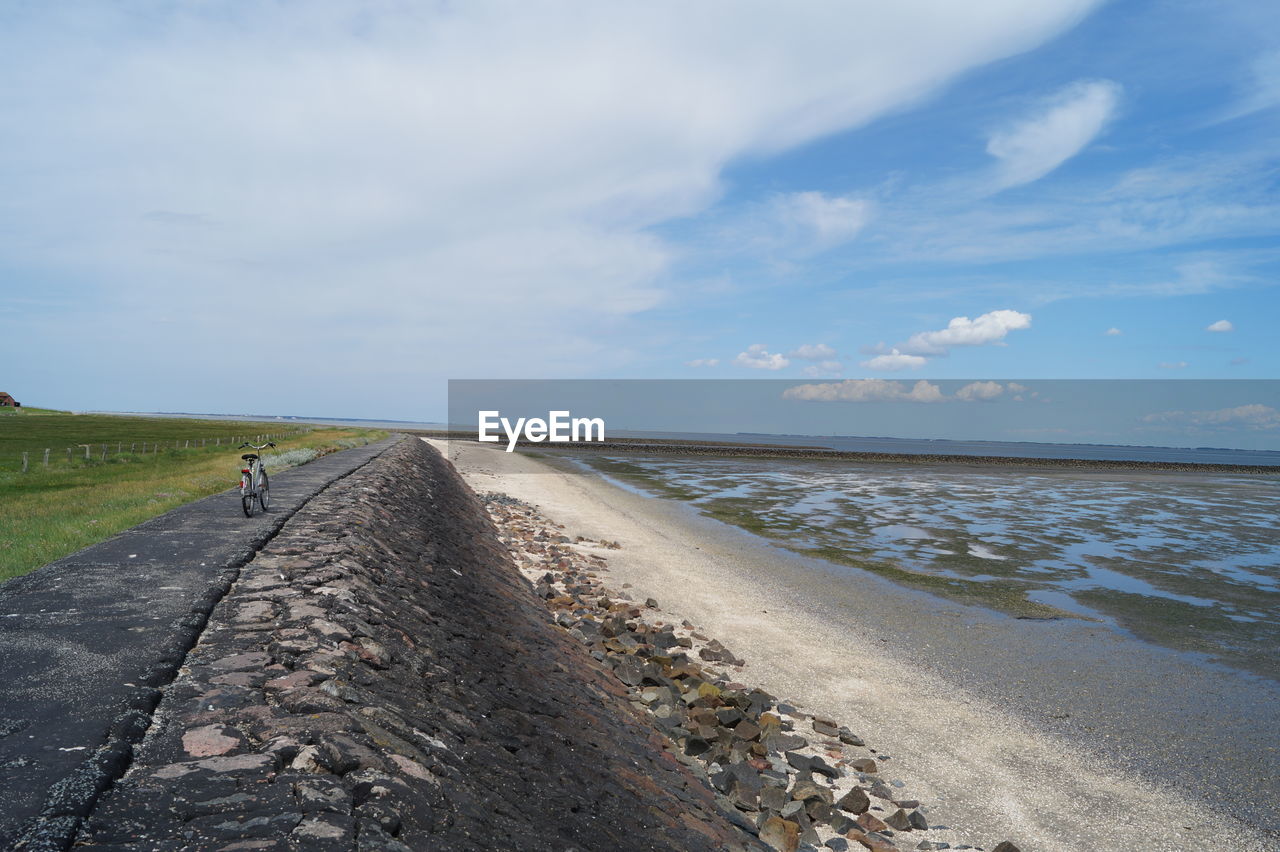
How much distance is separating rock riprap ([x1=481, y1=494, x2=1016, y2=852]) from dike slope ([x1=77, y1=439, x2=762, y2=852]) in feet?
1.28

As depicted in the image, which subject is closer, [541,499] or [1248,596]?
[1248,596]

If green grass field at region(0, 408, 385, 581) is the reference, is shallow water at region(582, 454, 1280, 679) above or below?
below

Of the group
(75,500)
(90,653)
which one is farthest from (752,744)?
(75,500)

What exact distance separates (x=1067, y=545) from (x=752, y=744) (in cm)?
2099

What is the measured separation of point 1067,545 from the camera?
23750 millimetres

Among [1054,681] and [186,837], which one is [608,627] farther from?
[186,837]

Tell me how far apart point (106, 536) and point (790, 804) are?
9877 millimetres

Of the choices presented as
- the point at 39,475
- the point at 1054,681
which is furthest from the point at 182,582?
the point at 39,475

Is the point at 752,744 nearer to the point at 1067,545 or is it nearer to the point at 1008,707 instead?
the point at 1008,707

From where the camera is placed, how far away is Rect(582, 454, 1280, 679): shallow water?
14531mm

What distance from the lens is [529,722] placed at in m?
6.02

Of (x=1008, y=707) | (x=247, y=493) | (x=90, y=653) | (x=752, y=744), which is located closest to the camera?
(x=90, y=653)

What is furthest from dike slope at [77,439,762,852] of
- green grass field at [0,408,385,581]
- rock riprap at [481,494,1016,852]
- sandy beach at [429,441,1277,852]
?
green grass field at [0,408,385,581]

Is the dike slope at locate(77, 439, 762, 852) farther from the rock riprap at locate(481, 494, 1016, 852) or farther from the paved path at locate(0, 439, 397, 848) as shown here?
the rock riprap at locate(481, 494, 1016, 852)
